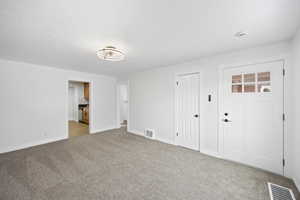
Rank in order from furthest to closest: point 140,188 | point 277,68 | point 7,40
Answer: point 277,68 < point 7,40 < point 140,188

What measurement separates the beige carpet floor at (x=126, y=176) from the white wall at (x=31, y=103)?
1.66 ft

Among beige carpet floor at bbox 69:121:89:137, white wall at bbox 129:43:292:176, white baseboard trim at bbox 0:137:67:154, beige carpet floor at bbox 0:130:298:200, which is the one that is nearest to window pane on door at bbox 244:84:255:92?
white wall at bbox 129:43:292:176

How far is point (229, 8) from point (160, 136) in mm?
3580

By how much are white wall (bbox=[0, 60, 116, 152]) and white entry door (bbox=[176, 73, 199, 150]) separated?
12.2ft

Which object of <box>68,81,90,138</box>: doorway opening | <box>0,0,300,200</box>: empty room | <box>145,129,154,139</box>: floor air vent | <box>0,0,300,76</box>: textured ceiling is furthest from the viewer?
<box>68,81,90,138</box>: doorway opening

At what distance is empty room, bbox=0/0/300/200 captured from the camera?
1.51 meters

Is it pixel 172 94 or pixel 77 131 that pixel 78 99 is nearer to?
pixel 77 131

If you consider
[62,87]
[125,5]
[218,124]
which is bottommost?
[218,124]

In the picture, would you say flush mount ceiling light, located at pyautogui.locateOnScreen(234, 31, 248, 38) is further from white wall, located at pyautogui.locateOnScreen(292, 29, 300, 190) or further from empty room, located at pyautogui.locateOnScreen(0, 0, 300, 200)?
white wall, located at pyautogui.locateOnScreen(292, 29, 300, 190)

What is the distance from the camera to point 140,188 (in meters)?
1.86

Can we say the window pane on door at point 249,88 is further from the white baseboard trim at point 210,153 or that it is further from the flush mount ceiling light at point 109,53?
the flush mount ceiling light at point 109,53

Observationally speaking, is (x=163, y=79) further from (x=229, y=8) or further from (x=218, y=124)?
(x=229, y=8)

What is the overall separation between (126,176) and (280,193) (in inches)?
94.5

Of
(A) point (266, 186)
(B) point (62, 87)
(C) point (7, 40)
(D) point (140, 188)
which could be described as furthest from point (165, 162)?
(B) point (62, 87)
